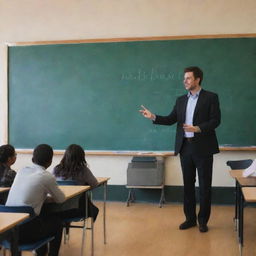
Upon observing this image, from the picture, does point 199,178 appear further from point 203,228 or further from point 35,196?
point 35,196

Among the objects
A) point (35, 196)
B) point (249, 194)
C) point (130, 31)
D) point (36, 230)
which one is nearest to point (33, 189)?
point (35, 196)

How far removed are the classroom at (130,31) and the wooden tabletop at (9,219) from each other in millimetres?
3233

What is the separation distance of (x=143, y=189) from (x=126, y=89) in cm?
151

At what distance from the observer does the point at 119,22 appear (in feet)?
19.6

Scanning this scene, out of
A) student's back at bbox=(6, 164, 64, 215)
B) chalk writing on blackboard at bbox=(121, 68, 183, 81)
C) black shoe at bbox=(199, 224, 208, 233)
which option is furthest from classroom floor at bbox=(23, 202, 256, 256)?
chalk writing on blackboard at bbox=(121, 68, 183, 81)

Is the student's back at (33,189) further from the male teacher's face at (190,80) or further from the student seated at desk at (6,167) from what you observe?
the male teacher's face at (190,80)

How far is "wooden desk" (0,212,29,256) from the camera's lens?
2.06 meters

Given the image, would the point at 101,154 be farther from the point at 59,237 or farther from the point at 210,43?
the point at 59,237

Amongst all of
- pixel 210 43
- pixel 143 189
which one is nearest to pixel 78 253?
pixel 143 189

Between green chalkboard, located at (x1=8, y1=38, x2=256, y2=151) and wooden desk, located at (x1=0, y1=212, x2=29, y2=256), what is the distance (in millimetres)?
3749

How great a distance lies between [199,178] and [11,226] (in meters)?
2.68

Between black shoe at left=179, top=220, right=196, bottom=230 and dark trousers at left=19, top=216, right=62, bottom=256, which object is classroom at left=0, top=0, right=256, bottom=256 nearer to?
black shoe at left=179, top=220, right=196, bottom=230

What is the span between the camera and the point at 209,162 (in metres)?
4.34

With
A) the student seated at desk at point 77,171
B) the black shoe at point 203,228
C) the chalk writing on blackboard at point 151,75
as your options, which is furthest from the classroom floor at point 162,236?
the chalk writing on blackboard at point 151,75
